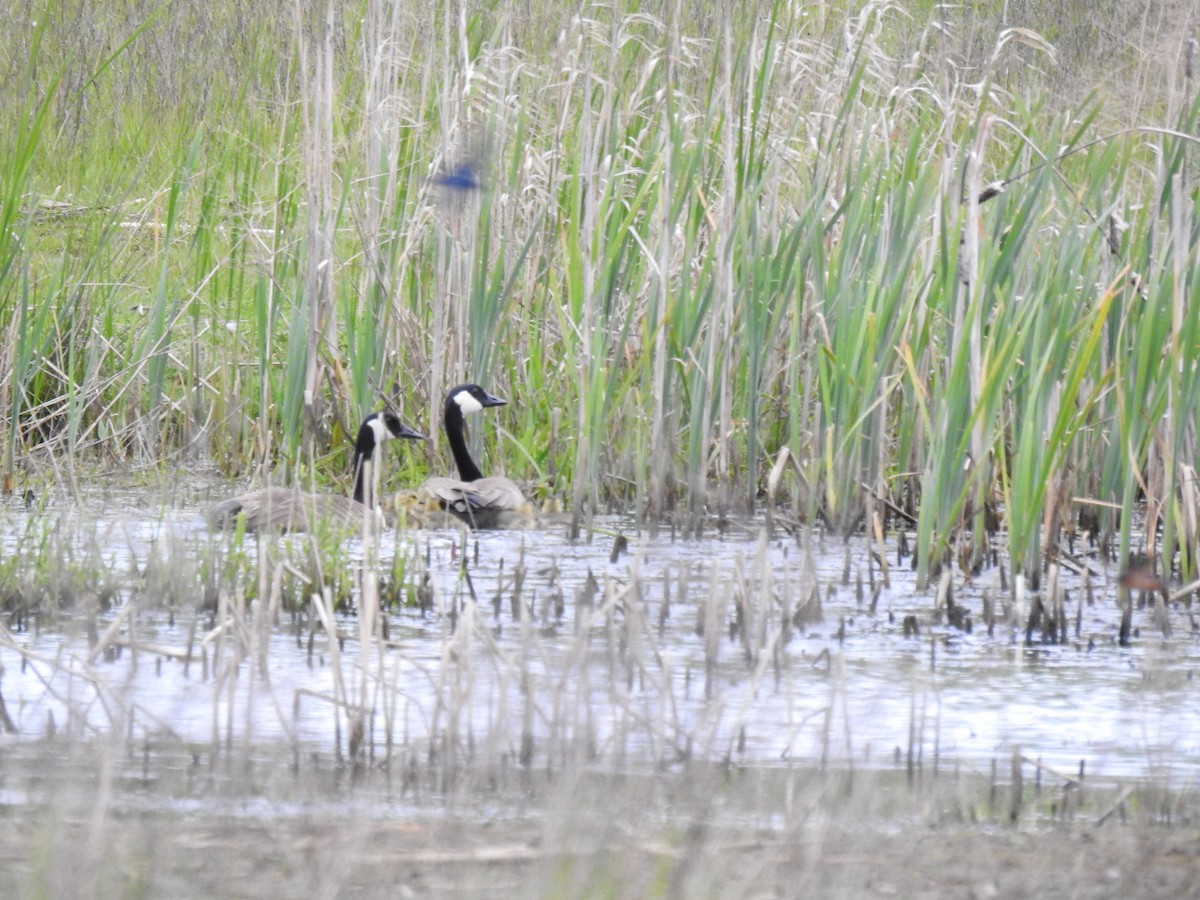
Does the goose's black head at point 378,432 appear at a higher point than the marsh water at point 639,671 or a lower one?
higher

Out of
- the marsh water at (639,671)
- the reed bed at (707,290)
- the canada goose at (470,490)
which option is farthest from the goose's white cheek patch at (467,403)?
the marsh water at (639,671)

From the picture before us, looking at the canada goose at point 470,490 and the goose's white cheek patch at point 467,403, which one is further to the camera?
the goose's white cheek patch at point 467,403

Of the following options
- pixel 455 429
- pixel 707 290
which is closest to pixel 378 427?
pixel 455 429

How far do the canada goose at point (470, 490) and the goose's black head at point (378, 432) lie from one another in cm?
18

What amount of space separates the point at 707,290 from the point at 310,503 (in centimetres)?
150

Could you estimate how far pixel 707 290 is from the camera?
6020 millimetres

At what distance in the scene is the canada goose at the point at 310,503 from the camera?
513 centimetres

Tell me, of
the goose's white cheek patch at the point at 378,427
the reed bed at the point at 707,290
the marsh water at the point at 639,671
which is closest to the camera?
the marsh water at the point at 639,671

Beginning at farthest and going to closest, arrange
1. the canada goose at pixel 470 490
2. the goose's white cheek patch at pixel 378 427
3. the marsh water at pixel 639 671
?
the goose's white cheek patch at pixel 378 427 < the canada goose at pixel 470 490 < the marsh water at pixel 639 671

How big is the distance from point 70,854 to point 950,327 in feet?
11.9

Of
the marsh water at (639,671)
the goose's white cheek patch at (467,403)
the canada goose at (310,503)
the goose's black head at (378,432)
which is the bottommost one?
the marsh water at (639,671)

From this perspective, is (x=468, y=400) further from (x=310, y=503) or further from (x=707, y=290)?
(x=707, y=290)

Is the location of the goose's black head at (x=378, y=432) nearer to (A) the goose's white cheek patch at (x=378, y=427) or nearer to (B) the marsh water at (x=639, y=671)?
(A) the goose's white cheek patch at (x=378, y=427)

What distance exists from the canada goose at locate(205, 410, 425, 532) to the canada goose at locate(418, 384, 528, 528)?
0.18m
